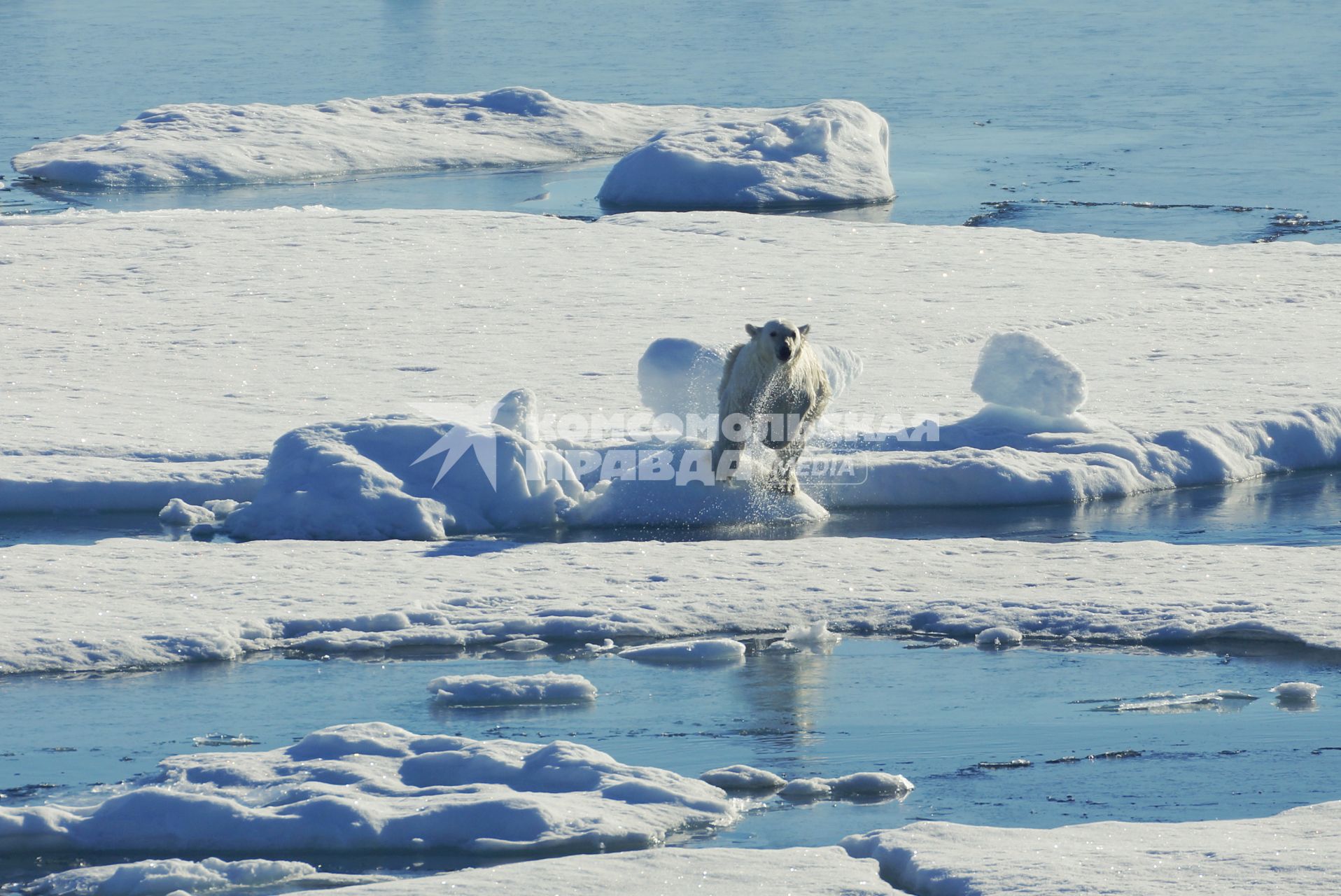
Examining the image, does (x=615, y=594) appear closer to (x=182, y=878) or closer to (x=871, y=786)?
(x=871, y=786)

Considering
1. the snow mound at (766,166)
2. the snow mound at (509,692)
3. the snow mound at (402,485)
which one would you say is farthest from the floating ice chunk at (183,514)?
the snow mound at (766,166)

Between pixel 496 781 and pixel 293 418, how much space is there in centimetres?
534

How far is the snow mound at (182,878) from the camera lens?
5066mm

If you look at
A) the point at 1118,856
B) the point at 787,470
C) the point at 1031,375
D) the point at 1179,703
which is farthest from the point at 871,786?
the point at 1031,375

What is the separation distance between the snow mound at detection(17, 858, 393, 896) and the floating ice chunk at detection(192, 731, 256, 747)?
36.8 inches

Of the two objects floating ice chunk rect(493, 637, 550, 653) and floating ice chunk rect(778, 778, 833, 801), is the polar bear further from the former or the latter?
floating ice chunk rect(778, 778, 833, 801)

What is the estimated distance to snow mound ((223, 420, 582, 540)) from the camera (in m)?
9.11

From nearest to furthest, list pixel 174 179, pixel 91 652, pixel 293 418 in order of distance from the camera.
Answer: pixel 91 652
pixel 293 418
pixel 174 179

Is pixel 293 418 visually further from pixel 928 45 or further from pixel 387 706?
pixel 928 45

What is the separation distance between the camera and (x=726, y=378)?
9766mm

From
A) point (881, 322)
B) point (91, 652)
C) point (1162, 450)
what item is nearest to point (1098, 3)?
point (881, 322)

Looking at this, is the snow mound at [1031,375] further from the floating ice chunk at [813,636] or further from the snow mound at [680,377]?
the floating ice chunk at [813,636]

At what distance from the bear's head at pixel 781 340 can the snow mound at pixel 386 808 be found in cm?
368

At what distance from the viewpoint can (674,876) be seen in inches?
199
